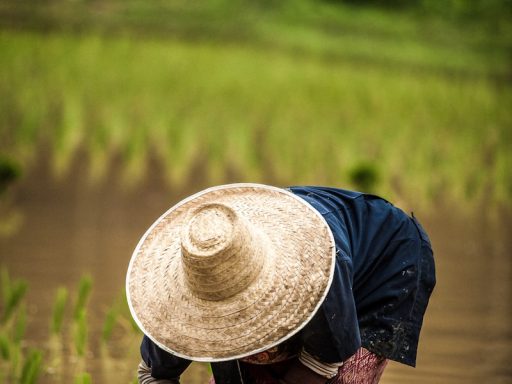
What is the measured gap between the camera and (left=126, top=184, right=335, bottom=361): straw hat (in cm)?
185

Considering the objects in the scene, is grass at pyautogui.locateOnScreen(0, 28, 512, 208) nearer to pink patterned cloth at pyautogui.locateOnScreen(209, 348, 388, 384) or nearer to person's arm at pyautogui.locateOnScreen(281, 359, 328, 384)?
pink patterned cloth at pyautogui.locateOnScreen(209, 348, 388, 384)

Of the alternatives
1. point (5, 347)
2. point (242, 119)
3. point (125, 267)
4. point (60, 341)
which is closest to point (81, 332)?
point (5, 347)

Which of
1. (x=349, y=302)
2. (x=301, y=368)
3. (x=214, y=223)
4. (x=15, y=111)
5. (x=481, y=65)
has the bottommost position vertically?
(x=481, y=65)

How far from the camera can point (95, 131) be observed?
23.6ft

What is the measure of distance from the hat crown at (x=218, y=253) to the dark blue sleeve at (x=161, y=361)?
0.63ft

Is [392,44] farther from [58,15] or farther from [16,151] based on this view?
[16,151]

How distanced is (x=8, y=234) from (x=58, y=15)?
6.70m

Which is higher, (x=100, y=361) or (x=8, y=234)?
(x=100, y=361)

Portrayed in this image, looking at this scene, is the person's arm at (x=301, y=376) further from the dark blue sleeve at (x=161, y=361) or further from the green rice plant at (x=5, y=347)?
the green rice plant at (x=5, y=347)

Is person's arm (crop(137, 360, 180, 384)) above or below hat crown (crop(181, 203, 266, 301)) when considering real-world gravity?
below

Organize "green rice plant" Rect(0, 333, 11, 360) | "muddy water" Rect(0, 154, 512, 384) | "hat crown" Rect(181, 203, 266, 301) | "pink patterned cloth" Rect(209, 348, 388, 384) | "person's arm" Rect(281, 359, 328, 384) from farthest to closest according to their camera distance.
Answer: "muddy water" Rect(0, 154, 512, 384) < "green rice plant" Rect(0, 333, 11, 360) < "pink patterned cloth" Rect(209, 348, 388, 384) < "person's arm" Rect(281, 359, 328, 384) < "hat crown" Rect(181, 203, 266, 301)

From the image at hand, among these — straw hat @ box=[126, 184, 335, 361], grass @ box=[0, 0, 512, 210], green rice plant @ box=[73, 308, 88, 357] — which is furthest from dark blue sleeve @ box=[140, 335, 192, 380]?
grass @ box=[0, 0, 512, 210]

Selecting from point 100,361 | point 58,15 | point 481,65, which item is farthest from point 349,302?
point 481,65

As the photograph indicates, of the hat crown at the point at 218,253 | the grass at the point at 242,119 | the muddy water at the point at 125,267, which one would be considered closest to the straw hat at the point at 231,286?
the hat crown at the point at 218,253
